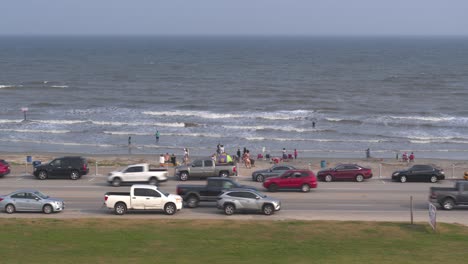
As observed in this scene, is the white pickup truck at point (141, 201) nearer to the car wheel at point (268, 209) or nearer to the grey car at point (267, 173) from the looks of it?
the car wheel at point (268, 209)

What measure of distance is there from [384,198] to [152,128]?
131 feet

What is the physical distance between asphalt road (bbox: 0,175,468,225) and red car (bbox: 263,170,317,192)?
375 millimetres

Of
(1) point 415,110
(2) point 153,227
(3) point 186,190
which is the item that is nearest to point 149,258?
(2) point 153,227

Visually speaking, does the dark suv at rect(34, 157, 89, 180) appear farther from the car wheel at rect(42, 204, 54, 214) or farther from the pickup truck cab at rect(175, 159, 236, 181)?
the car wheel at rect(42, 204, 54, 214)

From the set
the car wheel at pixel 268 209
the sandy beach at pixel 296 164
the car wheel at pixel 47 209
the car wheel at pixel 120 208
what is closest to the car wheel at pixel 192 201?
the car wheel at pixel 120 208

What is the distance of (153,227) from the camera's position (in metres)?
25.1

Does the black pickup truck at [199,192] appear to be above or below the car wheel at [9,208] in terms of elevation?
above

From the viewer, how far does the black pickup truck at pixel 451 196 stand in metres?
29.7

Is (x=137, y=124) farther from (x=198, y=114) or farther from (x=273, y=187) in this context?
(x=273, y=187)

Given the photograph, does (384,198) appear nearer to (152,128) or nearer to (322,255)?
(322,255)

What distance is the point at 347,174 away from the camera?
37.9 meters

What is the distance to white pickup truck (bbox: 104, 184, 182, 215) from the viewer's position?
28.6m

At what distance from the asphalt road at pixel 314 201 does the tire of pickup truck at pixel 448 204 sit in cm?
27

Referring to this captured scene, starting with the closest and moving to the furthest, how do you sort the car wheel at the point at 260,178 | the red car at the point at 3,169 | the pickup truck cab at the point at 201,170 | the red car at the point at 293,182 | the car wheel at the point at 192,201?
1. the car wheel at the point at 192,201
2. the red car at the point at 293,182
3. the car wheel at the point at 260,178
4. the pickup truck cab at the point at 201,170
5. the red car at the point at 3,169
